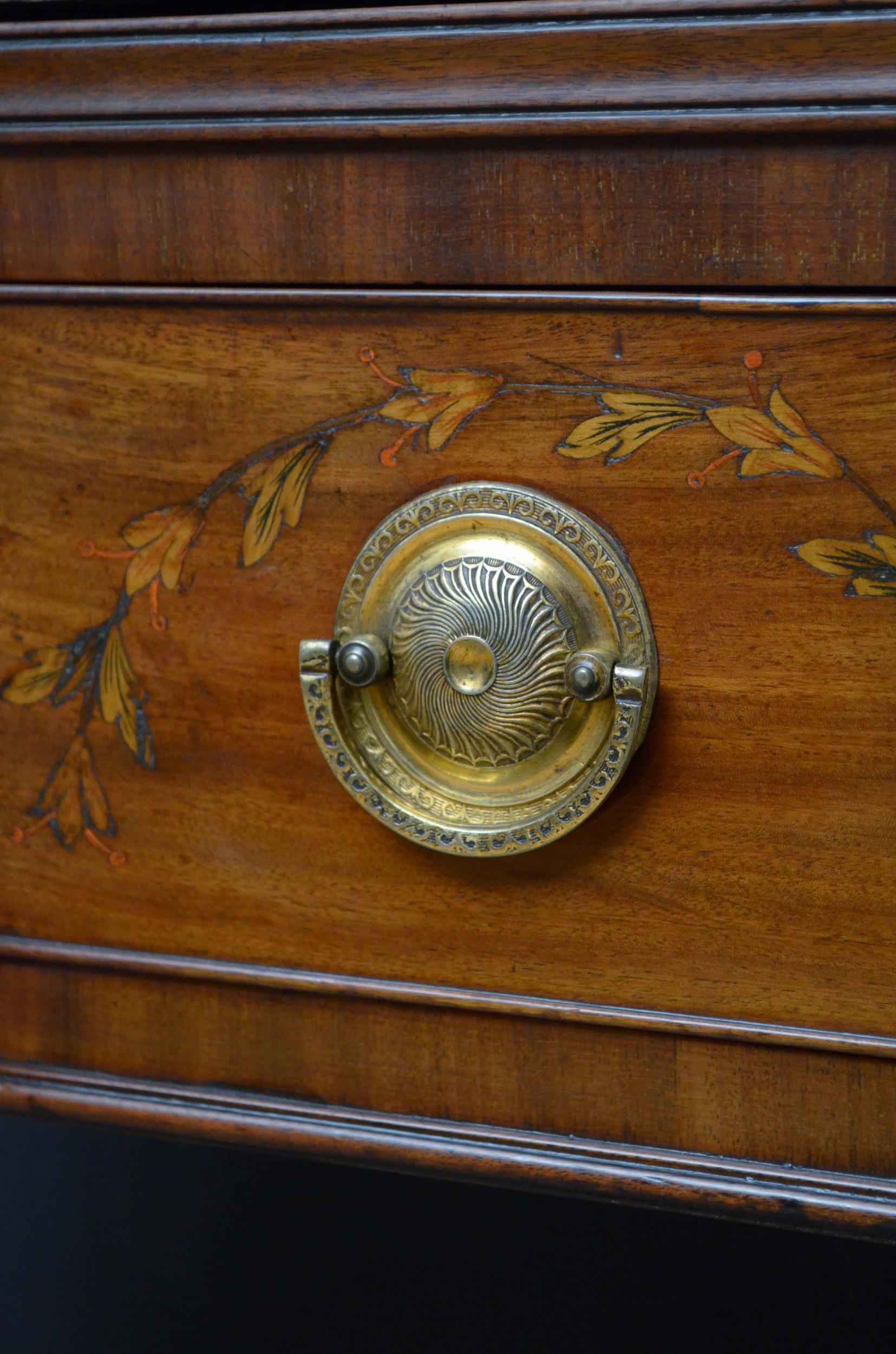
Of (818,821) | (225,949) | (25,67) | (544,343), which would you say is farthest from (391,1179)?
(25,67)

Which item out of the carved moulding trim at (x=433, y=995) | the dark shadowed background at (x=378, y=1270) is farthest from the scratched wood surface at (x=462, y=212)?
the dark shadowed background at (x=378, y=1270)

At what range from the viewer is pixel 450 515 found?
0.51 meters

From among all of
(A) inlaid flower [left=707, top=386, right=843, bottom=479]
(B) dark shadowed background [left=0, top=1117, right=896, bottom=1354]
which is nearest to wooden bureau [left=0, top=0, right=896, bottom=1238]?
(A) inlaid flower [left=707, top=386, right=843, bottom=479]

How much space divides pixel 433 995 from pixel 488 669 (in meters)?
0.15

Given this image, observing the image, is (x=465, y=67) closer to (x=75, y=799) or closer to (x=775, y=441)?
(x=775, y=441)

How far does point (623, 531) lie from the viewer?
496 mm

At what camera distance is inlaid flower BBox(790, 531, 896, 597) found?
18.4 inches

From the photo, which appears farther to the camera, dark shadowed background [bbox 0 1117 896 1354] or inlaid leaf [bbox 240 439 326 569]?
dark shadowed background [bbox 0 1117 896 1354]

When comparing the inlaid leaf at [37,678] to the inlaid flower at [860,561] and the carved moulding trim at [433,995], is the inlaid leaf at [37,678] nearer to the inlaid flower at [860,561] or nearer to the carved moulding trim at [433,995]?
the carved moulding trim at [433,995]

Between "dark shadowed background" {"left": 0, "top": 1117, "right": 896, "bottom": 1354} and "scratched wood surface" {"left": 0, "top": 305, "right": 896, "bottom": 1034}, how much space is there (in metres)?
0.20

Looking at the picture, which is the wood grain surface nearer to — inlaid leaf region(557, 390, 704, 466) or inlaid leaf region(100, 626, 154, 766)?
inlaid leaf region(557, 390, 704, 466)

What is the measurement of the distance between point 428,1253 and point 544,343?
20.3 inches

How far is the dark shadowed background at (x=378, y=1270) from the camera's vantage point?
0.65 m

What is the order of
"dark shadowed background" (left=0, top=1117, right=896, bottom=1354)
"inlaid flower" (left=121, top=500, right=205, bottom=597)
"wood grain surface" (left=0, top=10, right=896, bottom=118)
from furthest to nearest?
"dark shadowed background" (left=0, top=1117, right=896, bottom=1354), "inlaid flower" (left=121, top=500, right=205, bottom=597), "wood grain surface" (left=0, top=10, right=896, bottom=118)
